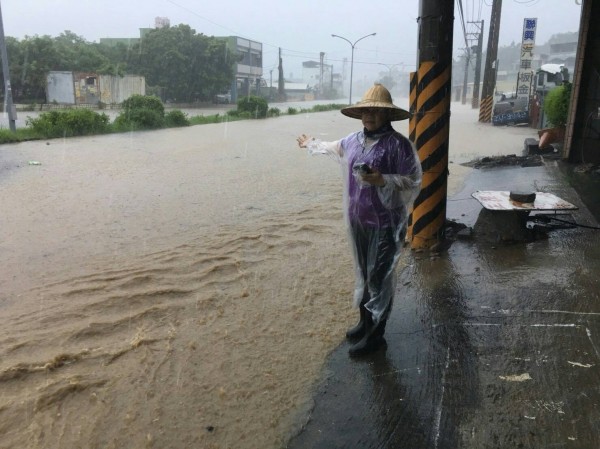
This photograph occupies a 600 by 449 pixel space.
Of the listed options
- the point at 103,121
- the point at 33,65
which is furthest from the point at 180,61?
the point at 103,121

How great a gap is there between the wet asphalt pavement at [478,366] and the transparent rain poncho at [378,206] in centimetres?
45

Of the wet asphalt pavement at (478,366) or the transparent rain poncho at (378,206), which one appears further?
the transparent rain poncho at (378,206)

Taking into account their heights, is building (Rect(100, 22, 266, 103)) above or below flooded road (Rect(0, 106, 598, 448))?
above

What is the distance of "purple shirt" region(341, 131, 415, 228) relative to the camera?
2955 millimetres

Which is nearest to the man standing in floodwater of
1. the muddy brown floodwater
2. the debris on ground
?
the muddy brown floodwater

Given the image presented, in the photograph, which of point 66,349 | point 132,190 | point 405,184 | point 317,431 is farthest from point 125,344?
point 132,190

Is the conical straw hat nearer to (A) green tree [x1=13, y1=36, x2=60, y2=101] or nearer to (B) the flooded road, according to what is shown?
(B) the flooded road

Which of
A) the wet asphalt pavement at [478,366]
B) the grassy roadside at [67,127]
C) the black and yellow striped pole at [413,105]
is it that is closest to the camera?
the wet asphalt pavement at [478,366]

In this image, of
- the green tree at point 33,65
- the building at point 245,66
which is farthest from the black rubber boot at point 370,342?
the building at point 245,66

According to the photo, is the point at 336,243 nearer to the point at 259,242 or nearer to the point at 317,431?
the point at 259,242

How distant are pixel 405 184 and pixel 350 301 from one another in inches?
62.0

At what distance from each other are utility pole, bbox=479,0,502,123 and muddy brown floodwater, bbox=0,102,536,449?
20.2 m

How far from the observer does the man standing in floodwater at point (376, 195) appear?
9.70 ft

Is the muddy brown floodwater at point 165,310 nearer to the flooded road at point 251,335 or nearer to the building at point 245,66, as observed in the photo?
the flooded road at point 251,335
